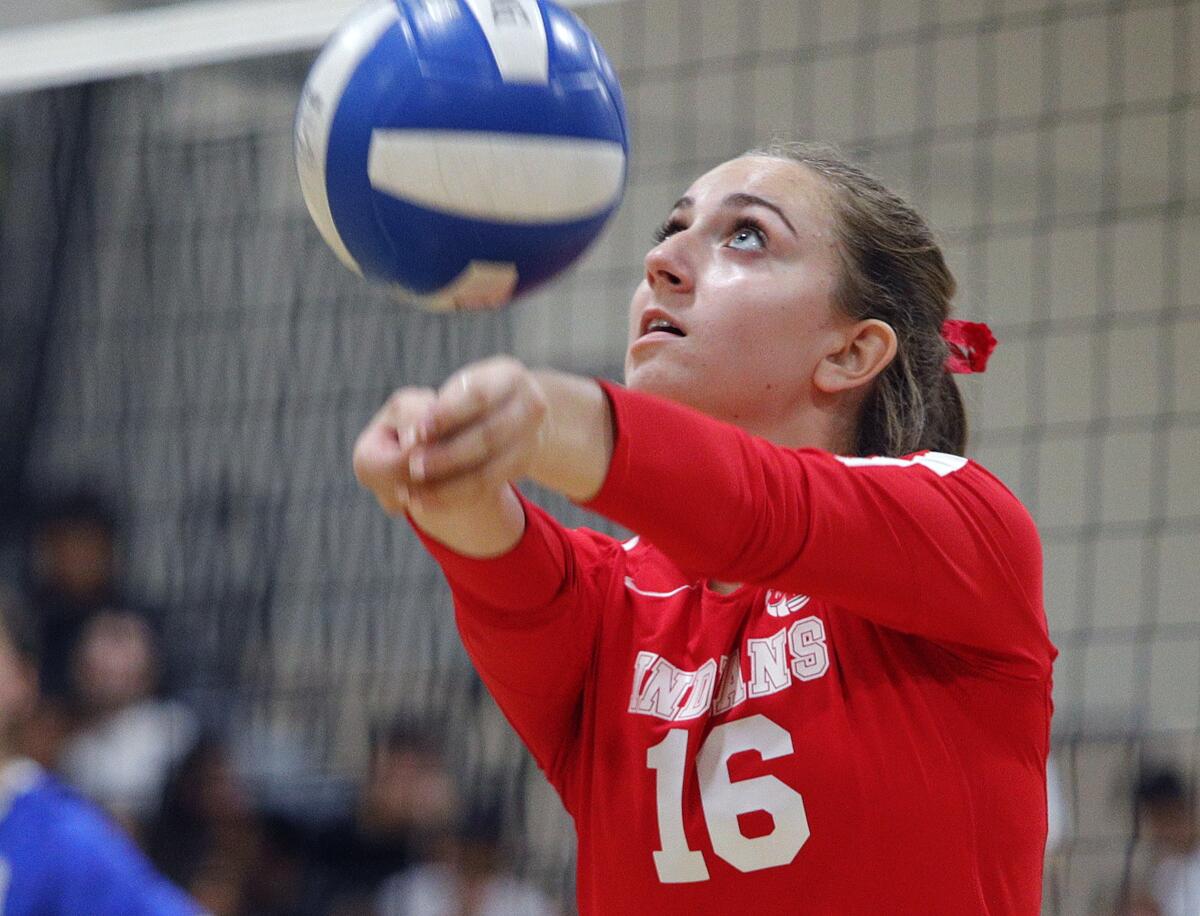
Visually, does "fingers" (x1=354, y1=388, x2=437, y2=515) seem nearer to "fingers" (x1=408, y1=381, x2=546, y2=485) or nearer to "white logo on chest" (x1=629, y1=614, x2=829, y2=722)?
"fingers" (x1=408, y1=381, x2=546, y2=485)

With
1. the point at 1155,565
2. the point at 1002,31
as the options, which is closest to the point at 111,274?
the point at 1002,31

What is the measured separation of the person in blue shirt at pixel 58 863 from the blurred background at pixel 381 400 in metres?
2.08

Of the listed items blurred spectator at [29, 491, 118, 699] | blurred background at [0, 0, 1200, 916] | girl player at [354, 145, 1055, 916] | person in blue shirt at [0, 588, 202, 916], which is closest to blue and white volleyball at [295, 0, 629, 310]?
girl player at [354, 145, 1055, 916]

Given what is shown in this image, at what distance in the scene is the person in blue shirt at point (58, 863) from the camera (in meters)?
3.04

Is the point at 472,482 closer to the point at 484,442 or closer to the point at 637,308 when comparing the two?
the point at 484,442

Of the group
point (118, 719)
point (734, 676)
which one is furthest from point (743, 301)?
point (118, 719)

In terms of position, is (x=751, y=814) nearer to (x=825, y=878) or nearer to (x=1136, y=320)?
(x=825, y=878)

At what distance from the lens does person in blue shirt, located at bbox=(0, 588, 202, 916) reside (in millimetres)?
3041

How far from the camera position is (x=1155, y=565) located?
6.21 meters

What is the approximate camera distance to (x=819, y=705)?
181 centimetres

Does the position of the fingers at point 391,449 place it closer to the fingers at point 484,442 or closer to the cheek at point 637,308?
the fingers at point 484,442

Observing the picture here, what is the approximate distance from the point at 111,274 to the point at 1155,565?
3906 mm

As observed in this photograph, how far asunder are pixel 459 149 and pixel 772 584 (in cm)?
49

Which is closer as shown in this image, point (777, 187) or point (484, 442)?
point (484, 442)
